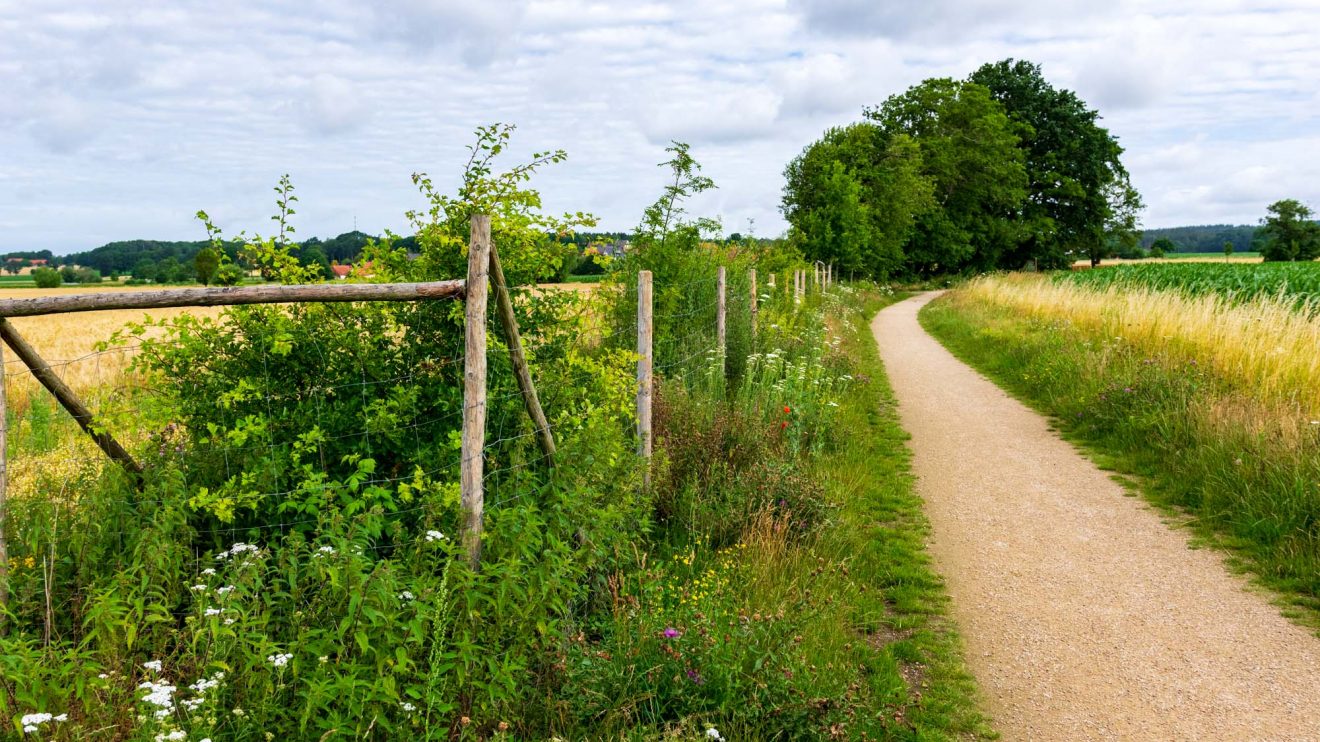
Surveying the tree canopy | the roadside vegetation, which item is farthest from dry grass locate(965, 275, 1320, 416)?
the tree canopy

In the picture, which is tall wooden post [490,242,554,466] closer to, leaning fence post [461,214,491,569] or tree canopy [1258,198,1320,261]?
leaning fence post [461,214,491,569]

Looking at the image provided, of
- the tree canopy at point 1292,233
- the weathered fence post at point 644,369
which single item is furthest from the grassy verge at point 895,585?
the tree canopy at point 1292,233

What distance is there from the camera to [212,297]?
4238 millimetres

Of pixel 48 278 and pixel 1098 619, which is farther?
pixel 48 278

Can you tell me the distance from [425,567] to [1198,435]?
812 cm

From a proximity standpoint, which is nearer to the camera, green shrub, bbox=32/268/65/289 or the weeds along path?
the weeds along path

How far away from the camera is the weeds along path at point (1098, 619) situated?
4531 mm

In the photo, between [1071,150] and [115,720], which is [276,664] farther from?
[1071,150]

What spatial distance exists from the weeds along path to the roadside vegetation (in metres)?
0.40

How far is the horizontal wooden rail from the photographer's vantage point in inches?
167

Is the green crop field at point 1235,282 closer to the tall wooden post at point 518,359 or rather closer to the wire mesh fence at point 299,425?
the tall wooden post at point 518,359

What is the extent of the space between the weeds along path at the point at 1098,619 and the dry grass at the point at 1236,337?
2.40 m

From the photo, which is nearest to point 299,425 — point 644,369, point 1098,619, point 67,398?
point 67,398

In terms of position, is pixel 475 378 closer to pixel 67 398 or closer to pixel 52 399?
pixel 67 398
